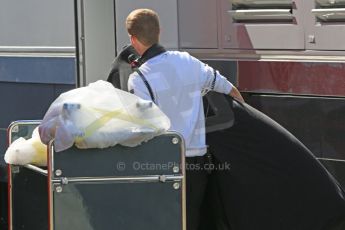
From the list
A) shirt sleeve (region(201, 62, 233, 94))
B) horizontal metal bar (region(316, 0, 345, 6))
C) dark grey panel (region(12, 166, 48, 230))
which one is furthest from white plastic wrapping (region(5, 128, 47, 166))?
horizontal metal bar (region(316, 0, 345, 6))

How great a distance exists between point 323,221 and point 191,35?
155 cm

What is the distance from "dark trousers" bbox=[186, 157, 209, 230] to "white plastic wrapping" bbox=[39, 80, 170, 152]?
0.54 metres

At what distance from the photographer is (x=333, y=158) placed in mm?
4617

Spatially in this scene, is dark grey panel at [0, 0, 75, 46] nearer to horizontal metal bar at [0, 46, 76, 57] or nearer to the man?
horizontal metal bar at [0, 46, 76, 57]

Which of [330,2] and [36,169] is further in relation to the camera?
[330,2]

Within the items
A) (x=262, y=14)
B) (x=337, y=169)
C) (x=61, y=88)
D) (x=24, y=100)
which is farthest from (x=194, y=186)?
(x=24, y=100)

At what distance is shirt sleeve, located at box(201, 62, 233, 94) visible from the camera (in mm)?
4082

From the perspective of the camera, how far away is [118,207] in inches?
137

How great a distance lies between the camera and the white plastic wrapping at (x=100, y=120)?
11.1 feet

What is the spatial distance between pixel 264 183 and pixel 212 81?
615 mm

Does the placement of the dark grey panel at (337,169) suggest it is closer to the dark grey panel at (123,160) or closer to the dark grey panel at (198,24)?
the dark grey panel at (198,24)

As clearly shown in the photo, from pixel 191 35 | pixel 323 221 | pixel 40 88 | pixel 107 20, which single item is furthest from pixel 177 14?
pixel 323 221

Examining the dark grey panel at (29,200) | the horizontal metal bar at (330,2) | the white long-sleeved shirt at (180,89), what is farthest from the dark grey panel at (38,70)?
the horizontal metal bar at (330,2)

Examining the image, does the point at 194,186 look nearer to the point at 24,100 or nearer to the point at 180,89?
the point at 180,89
